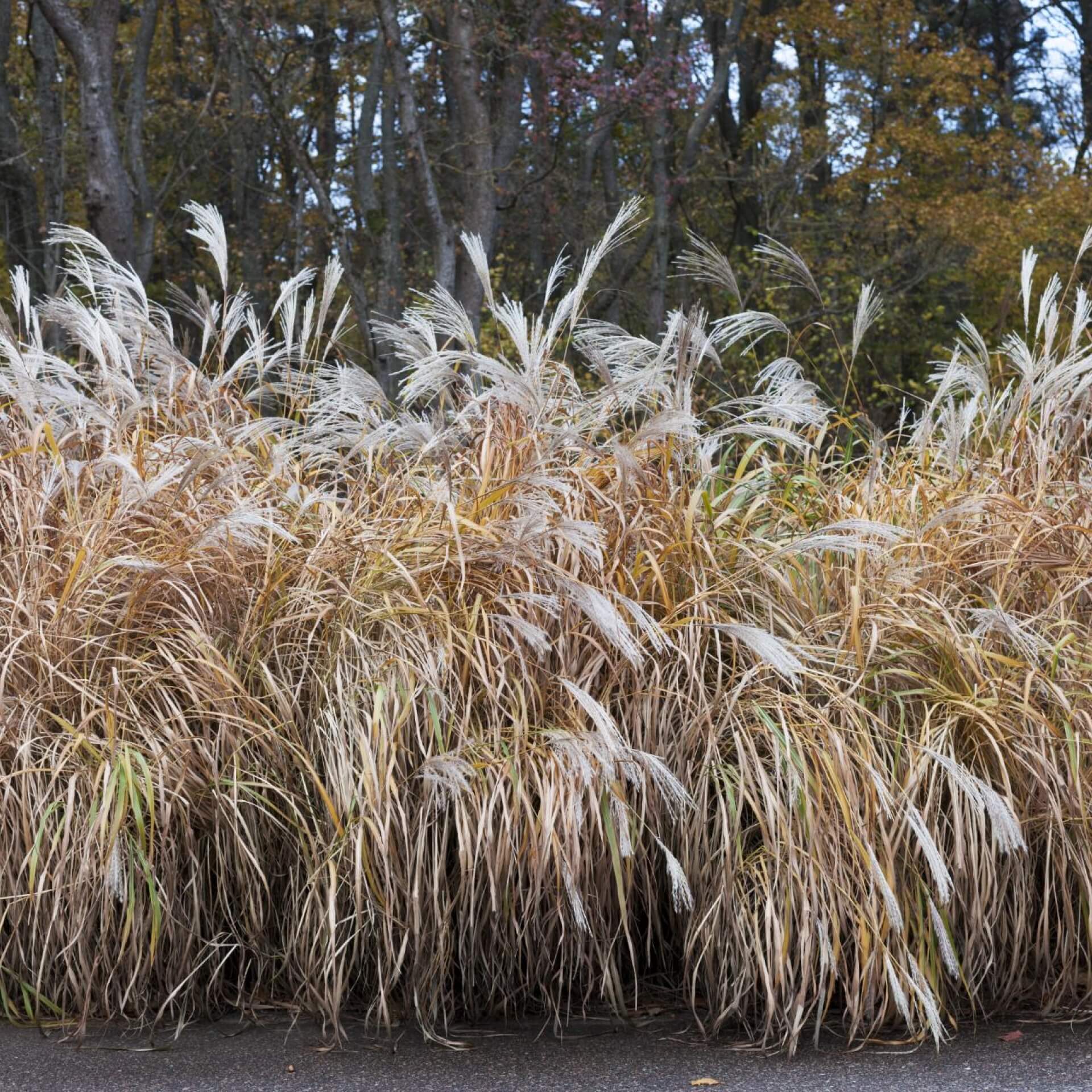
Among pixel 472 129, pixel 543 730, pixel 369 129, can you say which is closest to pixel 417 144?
pixel 472 129

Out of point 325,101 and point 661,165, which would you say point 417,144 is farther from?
point 325,101

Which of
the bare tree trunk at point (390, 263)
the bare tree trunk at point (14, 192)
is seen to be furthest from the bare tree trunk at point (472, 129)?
the bare tree trunk at point (14, 192)

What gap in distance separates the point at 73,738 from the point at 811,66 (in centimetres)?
1578

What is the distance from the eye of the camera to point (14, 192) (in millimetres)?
17328

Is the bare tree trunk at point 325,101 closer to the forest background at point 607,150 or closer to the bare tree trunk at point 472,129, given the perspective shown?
the forest background at point 607,150

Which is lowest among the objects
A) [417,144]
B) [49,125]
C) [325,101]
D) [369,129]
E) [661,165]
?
[417,144]

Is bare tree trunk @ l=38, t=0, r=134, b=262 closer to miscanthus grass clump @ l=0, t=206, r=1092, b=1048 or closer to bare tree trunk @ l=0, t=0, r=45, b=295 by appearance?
miscanthus grass clump @ l=0, t=206, r=1092, b=1048

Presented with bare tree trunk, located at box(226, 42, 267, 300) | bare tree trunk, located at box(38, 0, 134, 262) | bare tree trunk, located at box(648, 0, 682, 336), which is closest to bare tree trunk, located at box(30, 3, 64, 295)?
bare tree trunk, located at box(226, 42, 267, 300)

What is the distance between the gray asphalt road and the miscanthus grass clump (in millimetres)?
92

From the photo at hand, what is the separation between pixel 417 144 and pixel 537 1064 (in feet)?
24.8

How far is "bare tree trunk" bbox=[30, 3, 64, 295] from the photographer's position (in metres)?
13.5

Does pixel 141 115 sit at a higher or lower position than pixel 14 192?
lower

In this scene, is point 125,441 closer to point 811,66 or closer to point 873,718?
point 873,718

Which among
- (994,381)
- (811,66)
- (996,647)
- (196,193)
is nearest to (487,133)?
(994,381)
